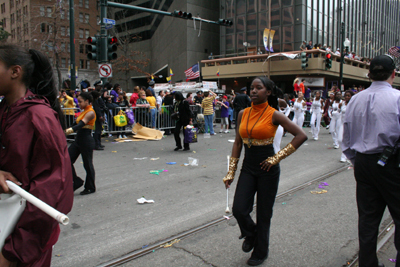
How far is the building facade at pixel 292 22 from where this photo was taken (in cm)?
3381

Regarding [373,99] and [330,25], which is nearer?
[373,99]

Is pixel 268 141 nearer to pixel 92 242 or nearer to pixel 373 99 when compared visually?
pixel 373 99

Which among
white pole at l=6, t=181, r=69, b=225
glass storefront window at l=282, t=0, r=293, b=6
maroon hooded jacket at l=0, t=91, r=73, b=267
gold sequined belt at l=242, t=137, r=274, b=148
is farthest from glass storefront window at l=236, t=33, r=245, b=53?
white pole at l=6, t=181, r=69, b=225

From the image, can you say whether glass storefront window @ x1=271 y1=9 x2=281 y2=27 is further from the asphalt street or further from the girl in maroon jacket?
the girl in maroon jacket

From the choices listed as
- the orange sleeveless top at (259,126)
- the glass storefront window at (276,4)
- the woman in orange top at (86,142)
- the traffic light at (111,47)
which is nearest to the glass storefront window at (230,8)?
the glass storefront window at (276,4)

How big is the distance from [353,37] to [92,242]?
47515 mm

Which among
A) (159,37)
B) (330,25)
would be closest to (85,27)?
(159,37)

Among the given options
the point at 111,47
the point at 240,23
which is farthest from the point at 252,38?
the point at 111,47

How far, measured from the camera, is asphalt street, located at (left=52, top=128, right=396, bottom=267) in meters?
3.63

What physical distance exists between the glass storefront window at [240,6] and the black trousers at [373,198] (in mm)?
36973

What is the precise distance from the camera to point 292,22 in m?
33.8

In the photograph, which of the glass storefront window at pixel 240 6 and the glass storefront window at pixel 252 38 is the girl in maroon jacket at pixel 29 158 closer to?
the glass storefront window at pixel 252 38

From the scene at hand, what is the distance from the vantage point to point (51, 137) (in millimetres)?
1805

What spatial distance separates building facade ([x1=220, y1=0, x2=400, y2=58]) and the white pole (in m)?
32.1
